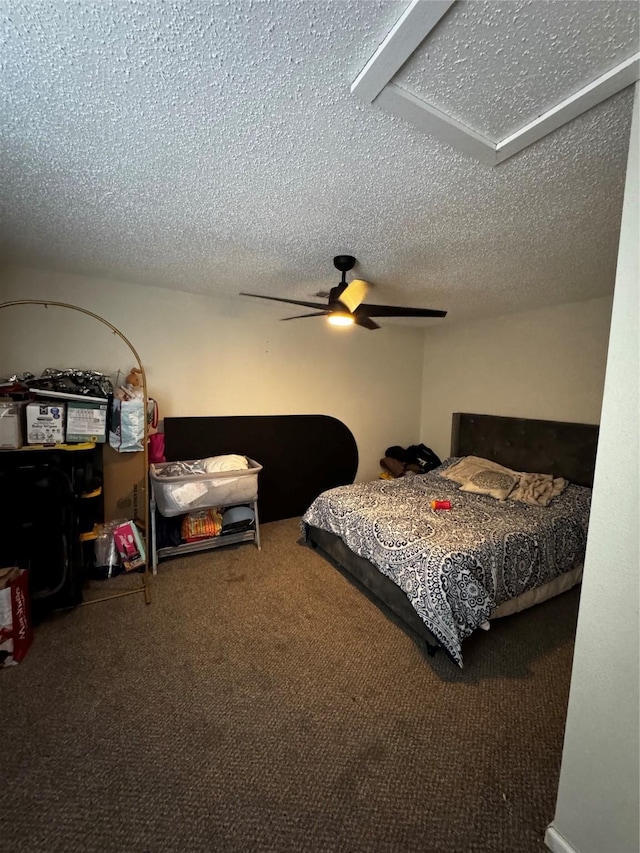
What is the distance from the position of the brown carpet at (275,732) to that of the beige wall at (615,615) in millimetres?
394

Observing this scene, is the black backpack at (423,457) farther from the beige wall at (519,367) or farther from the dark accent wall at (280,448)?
the dark accent wall at (280,448)

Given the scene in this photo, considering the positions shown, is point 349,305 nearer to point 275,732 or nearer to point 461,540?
point 461,540

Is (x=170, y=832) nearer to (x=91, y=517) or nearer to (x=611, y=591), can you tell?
(x=611, y=591)

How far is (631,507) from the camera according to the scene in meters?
0.92

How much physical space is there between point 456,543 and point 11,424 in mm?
2763

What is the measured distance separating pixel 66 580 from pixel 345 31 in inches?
115

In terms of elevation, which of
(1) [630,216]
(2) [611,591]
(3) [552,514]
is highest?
(1) [630,216]

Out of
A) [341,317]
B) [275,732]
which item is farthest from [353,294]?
[275,732]

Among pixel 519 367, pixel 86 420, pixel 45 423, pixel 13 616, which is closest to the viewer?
pixel 13 616

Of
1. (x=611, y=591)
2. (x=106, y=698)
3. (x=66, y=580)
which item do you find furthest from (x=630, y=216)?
(x=66, y=580)

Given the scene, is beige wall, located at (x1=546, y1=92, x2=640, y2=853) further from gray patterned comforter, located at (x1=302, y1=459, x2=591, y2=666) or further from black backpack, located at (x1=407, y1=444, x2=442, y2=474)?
black backpack, located at (x1=407, y1=444, x2=442, y2=474)

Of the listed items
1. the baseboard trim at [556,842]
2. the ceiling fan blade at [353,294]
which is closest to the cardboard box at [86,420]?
the ceiling fan blade at [353,294]

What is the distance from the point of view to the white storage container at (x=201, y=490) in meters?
2.62

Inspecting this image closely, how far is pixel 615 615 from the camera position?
96 centimetres
